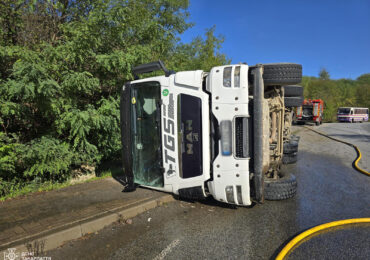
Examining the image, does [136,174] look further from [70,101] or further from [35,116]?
[35,116]

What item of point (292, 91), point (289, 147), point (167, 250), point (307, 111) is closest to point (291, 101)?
point (292, 91)

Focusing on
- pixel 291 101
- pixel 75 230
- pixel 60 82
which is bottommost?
pixel 75 230

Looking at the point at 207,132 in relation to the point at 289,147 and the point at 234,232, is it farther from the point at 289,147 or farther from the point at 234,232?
Result: the point at 289,147

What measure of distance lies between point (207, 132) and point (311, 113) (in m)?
25.1

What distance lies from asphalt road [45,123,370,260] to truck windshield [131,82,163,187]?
2.19 feet

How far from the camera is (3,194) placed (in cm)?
458

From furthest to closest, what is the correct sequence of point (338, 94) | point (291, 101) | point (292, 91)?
point (338, 94) → point (291, 101) → point (292, 91)

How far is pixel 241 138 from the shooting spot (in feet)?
11.1

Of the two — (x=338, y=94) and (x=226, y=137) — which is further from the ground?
(x=338, y=94)

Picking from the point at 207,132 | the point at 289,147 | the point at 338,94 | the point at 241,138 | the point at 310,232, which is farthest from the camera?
the point at 338,94

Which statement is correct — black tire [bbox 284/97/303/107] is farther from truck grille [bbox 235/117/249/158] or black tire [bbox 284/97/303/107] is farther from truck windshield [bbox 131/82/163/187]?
truck windshield [bbox 131/82/163/187]

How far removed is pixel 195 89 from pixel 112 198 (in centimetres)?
237

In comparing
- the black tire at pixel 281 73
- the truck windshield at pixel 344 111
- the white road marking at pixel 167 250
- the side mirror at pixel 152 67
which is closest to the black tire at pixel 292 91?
the black tire at pixel 281 73

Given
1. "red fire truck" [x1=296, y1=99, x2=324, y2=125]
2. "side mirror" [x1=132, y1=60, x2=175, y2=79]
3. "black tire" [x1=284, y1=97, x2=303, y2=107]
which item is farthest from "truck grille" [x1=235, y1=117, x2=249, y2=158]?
"red fire truck" [x1=296, y1=99, x2=324, y2=125]
